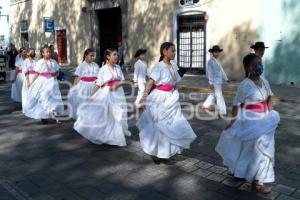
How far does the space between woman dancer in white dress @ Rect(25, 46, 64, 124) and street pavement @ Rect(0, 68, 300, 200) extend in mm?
454

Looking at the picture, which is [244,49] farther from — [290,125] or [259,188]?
[259,188]

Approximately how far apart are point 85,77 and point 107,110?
5.29ft

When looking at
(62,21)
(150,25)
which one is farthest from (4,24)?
(150,25)

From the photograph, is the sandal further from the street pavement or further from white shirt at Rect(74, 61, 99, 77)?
white shirt at Rect(74, 61, 99, 77)

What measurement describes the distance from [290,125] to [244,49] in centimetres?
800

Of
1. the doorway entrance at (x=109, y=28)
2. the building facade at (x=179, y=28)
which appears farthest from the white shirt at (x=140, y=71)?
the doorway entrance at (x=109, y=28)

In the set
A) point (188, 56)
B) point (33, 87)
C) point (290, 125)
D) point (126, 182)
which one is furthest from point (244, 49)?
point (126, 182)

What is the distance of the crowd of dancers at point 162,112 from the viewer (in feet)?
15.6

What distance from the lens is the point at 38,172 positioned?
583 centimetres

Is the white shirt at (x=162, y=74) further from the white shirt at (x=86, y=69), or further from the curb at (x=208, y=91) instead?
the curb at (x=208, y=91)

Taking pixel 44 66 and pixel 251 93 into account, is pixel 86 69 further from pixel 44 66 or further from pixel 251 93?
pixel 251 93

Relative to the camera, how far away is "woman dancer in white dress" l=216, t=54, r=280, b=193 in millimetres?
4676

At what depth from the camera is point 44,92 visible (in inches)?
364

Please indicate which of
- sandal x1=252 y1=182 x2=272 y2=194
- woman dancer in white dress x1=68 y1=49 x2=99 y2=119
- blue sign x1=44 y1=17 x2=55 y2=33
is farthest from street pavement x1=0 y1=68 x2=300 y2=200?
blue sign x1=44 y1=17 x2=55 y2=33
